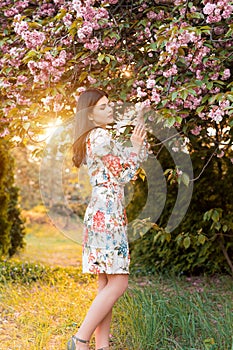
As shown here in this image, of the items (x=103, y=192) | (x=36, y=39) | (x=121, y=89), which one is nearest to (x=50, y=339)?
(x=103, y=192)

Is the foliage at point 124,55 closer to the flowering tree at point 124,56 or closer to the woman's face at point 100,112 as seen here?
the flowering tree at point 124,56

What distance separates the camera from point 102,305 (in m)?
2.48

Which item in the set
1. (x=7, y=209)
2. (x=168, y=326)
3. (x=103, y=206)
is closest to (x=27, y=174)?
(x=7, y=209)

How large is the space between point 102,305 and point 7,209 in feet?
12.7

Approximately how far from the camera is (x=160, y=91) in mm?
2682

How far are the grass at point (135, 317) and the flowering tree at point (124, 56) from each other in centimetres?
107

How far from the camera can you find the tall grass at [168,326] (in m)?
2.67

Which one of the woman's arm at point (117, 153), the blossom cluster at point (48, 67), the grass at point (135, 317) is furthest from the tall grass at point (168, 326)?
the blossom cluster at point (48, 67)

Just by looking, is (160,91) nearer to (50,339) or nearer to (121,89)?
(121,89)

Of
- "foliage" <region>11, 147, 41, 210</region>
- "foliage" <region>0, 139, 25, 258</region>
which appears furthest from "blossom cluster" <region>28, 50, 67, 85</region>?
"foliage" <region>11, 147, 41, 210</region>

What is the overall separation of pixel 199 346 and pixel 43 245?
663cm

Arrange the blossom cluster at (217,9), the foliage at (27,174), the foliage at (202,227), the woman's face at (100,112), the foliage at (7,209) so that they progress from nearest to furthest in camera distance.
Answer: the blossom cluster at (217,9), the woman's face at (100,112), the foliage at (202,227), the foliage at (7,209), the foliage at (27,174)

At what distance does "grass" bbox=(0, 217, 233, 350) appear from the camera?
108 inches

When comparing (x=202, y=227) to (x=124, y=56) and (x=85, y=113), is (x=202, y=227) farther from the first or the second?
(x=85, y=113)
